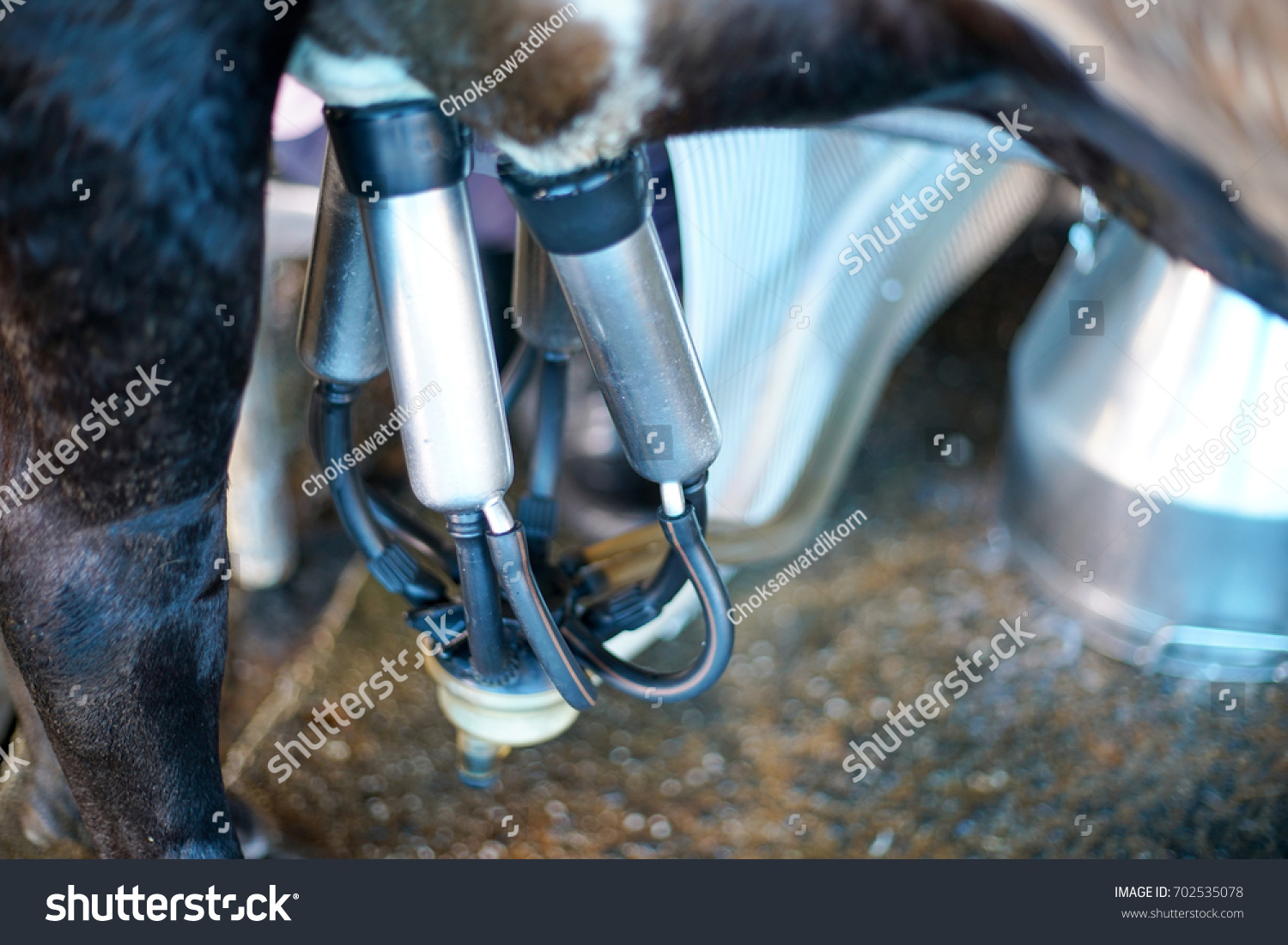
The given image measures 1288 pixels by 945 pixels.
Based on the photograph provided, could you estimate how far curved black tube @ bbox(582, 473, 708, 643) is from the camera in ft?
1.75

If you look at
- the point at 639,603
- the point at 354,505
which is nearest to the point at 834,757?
the point at 639,603

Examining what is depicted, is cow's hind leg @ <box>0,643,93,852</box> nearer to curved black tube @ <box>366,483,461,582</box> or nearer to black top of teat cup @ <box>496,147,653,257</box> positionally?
curved black tube @ <box>366,483,461,582</box>

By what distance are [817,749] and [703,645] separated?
1.21 ft

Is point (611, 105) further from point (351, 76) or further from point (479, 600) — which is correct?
point (479, 600)

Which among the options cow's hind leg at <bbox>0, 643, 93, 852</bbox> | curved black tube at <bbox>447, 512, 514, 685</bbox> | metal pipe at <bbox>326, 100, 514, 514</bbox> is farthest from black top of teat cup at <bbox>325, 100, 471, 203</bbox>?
cow's hind leg at <bbox>0, 643, 93, 852</bbox>

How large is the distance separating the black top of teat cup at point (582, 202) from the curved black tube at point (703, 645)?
136 millimetres

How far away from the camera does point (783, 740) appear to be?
856 mm

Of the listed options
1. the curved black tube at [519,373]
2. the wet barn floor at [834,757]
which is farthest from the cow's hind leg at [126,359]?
the wet barn floor at [834,757]

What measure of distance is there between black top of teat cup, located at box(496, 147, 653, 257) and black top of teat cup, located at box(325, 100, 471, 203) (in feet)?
0.08

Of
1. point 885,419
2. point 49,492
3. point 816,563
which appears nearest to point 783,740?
point 816,563

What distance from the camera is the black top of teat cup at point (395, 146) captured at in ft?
1.27

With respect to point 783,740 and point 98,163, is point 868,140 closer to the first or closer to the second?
point 783,740

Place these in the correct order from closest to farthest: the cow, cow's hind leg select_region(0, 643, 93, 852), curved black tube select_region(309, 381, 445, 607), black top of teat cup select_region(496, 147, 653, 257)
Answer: the cow < black top of teat cup select_region(496, 147, 653, 257) < curved black tube select_region(309, 381, 445, 607) < cow's hind leg select_region(0, 643, 93, 852)

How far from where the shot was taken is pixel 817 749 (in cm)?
85
